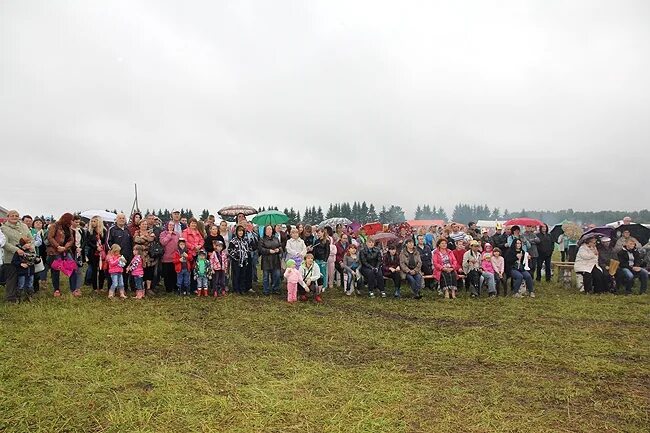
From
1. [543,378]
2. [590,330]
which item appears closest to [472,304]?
[590,330]

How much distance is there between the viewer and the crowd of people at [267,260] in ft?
34.2

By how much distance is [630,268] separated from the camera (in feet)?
40.5

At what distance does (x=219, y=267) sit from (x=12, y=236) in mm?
4412

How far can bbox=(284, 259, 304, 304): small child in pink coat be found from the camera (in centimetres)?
1073

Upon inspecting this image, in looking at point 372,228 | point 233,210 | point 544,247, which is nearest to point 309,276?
point 372,228

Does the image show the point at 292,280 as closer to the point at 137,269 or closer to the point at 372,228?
the point at 137,269

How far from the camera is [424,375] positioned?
5336 millimetres

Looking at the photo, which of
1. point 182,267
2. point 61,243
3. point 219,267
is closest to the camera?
point 61,243

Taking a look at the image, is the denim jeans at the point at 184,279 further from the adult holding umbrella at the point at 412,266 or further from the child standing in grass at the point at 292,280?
the adult holding umbrella at the point at 412,266

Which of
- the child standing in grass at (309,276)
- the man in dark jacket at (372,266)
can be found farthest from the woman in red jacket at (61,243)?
the man in dark jacket at (372,266)

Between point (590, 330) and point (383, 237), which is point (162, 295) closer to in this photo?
point (383, 237)

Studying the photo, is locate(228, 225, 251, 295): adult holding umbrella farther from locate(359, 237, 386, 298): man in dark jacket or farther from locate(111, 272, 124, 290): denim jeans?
locate(359, 237, 386, 298): man in dark jacket

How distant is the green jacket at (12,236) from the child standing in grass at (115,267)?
1.63m

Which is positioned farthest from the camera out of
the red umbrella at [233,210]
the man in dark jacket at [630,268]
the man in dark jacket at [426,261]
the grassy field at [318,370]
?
the red umbrella at [233,210]
